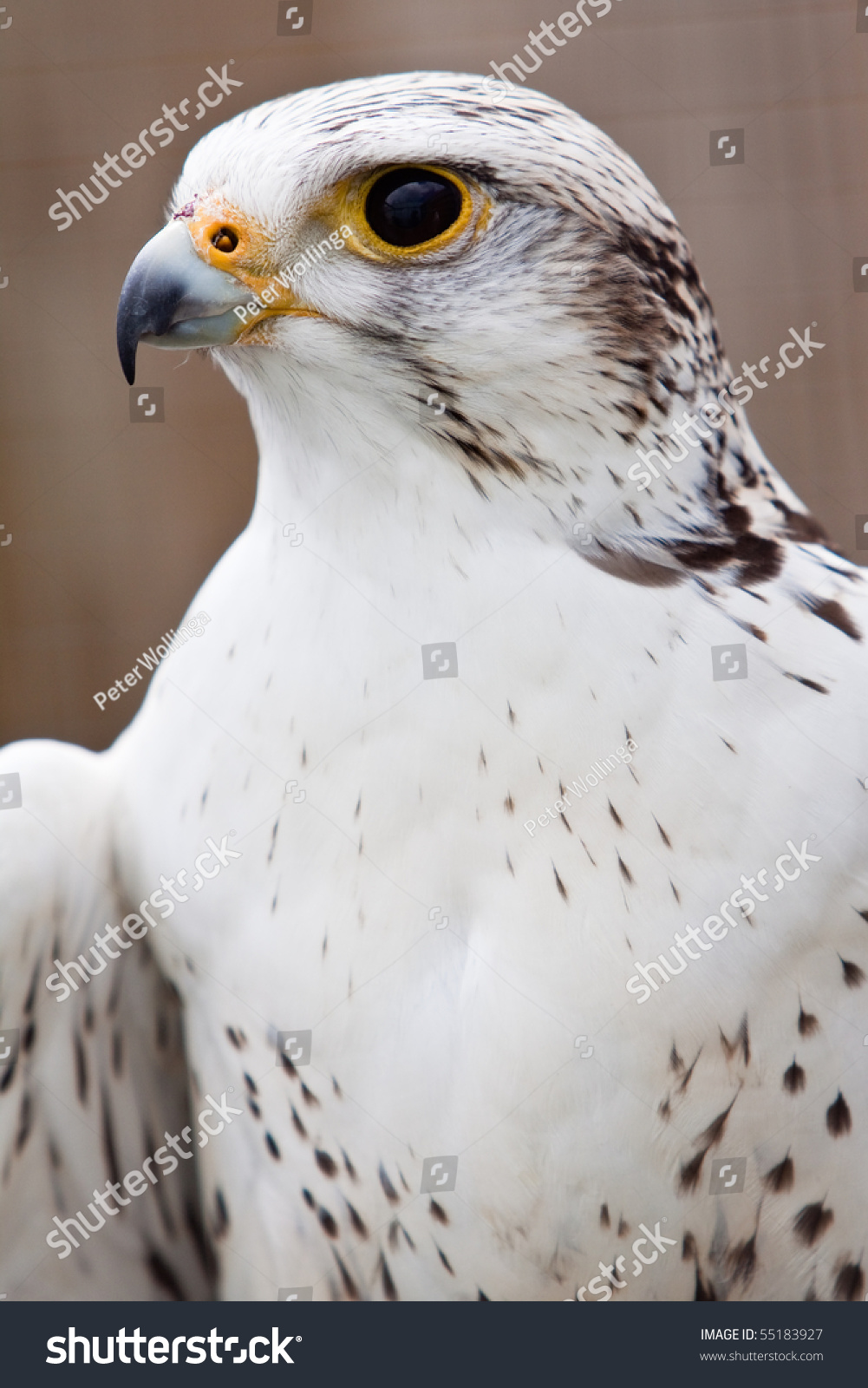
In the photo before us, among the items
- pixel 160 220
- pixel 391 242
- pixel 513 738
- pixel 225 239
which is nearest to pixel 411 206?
pixel 391 242

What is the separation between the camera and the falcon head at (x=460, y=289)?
1072 millimetres

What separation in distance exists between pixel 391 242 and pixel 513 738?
457 mm

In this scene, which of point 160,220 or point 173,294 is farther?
point 160,220

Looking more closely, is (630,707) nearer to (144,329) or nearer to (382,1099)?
(382,1099)

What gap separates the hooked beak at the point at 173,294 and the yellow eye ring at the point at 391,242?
4.8 inches

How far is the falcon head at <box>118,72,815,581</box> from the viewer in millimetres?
1072

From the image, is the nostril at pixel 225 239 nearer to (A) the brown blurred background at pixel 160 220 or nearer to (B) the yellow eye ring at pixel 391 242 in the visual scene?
(B) the yellow eye ring at pixel 391 242

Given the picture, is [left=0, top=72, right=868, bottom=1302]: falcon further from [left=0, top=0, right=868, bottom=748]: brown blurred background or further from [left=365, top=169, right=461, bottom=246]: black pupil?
[left=0, top=0, right=868, bottom=748]: brown blurred background

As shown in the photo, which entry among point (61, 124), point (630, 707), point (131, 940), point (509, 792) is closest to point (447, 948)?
point (509, 792)

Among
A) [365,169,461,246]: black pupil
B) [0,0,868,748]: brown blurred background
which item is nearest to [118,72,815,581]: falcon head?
[365,169,461,246]: black pupil

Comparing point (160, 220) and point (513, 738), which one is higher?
point (160, 220)

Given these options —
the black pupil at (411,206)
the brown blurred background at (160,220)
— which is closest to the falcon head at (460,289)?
the black pupil at (411,206)

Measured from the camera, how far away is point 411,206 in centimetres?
106

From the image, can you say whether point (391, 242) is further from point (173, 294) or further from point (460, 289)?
point (173, 294)
